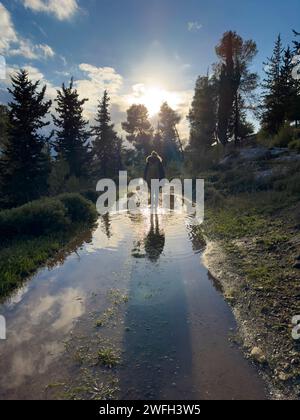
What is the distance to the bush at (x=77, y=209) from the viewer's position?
13.6 m

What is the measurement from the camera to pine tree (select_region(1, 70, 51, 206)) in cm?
2228

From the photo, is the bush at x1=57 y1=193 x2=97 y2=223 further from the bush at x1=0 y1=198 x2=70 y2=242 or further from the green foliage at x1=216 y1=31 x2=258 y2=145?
the green foliage at x1=216 y1=31 x2=258 y2=145

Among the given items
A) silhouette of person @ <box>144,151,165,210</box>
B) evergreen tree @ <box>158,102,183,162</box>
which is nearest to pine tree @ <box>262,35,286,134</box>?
silhouette of person @ <box>144,151,165,210</box>

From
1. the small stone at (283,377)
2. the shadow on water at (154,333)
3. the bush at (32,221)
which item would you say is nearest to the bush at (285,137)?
the bush at (32,221)

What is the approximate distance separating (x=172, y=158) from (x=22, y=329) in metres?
61.1

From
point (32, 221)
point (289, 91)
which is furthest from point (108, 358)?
point (289, 91)

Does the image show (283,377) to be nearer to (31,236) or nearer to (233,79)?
(31,236)

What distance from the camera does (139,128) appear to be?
70.4 meters

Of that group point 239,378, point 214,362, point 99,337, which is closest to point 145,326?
point 99,337

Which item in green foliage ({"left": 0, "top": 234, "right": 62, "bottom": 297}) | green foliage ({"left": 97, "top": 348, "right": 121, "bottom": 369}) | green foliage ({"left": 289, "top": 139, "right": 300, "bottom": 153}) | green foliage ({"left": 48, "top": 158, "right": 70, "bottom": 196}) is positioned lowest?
green foliage ({"left": 97, "top": 348, "right": 121, "bottom": 369})

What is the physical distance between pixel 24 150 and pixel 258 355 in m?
22.7

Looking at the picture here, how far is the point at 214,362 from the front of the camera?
404 cm

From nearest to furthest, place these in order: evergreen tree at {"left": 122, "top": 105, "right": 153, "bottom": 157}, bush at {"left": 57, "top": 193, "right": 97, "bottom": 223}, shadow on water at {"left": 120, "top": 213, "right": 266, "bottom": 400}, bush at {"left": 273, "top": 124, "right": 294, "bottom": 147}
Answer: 1. shadow on water at {"left": 120, "top": 213, "right": 266, "bottom": 400}
2. bush at {"left": 57, "top": 193, "right": 97, "bottom": 223}
3. bush at {"left": 273, "top": 124, "right": 294, "bottom": 147}
4. evergreen tree at {"left": 122, "top": 105, "right": 153, "bottom": 157}

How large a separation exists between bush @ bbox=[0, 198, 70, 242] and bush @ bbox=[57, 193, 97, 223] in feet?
6.71
